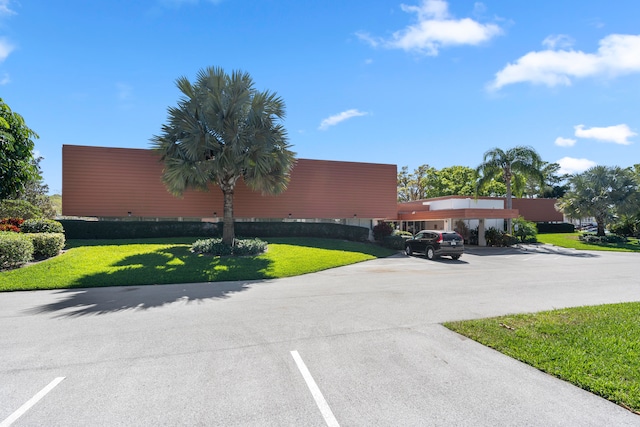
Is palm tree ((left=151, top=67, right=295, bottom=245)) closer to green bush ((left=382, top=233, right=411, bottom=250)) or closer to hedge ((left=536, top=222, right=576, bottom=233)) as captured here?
green bush ((left=382, top=233, right=411, bottom=250))

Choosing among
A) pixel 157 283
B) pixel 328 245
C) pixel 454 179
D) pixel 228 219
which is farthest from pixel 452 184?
pixel 157 283

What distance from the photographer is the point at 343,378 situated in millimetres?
3781

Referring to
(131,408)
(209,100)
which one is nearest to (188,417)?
(131,408)

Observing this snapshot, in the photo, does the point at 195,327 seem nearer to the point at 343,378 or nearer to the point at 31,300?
the point at 343,378

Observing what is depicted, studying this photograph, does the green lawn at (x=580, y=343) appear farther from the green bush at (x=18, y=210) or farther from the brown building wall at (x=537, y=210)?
the brown building wall at (x=537, y=210)

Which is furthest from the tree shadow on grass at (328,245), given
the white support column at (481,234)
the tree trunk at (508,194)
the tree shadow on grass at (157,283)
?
the tree trunk at (508,194)

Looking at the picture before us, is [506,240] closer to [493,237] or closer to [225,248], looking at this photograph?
[493,237]

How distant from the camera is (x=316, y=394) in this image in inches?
134

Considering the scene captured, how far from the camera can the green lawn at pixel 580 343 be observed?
3613 mm

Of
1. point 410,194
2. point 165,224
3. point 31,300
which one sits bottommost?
point 31,300

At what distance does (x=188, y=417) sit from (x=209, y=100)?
15.0 meters

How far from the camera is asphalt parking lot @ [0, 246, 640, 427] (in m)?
3.06

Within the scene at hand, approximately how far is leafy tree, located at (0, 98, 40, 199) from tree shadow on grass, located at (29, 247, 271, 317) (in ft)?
14.4

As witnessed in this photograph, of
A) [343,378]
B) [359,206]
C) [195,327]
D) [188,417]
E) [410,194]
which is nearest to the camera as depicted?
[188,417]
